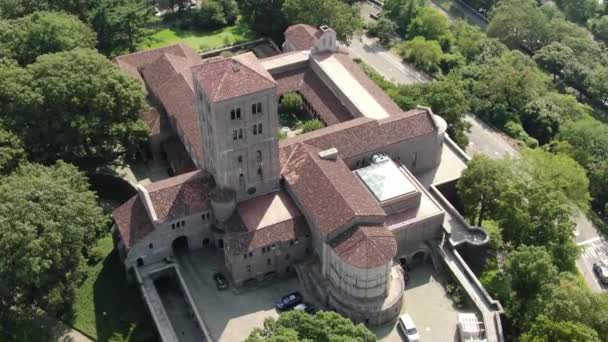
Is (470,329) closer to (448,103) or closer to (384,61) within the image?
(448,103)

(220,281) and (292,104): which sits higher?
(292,104)

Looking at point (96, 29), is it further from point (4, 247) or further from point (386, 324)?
point (386, 324)

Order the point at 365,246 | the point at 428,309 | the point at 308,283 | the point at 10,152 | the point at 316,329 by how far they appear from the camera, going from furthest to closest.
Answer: the point at 10,152 → the point at 308,283 → the point at 428,309 → the point at 365,246 → the point at 316,329

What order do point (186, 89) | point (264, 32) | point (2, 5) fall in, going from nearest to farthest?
point (186, 89), point (2, 5), point (264, 32)

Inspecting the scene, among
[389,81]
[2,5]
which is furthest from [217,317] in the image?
[2,5]

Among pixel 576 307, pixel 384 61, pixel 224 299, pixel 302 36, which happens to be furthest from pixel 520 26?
pixel 224 299

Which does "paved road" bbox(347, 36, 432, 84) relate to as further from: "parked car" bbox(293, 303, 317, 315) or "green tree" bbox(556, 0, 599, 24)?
"parked car" bbox(293, 303, 317, 315)

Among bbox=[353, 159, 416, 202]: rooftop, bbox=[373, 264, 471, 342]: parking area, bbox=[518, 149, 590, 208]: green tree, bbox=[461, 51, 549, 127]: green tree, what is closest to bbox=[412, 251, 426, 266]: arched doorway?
bbox=[373, 264, 471, 342]: parking area

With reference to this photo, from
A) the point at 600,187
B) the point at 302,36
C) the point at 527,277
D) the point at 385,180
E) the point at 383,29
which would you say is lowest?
the point at 600,187
